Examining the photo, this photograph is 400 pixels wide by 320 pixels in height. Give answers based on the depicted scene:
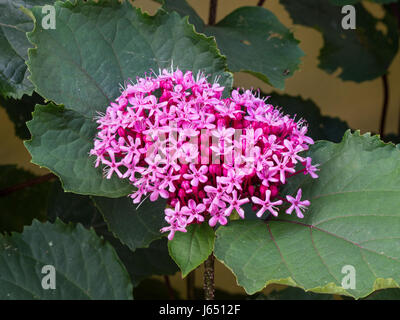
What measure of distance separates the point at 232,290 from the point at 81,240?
0.80 meters

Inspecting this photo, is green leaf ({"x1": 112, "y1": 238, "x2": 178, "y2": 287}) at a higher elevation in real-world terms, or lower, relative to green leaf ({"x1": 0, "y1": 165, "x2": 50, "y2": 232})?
lower

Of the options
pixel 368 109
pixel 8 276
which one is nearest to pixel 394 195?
pixel 8 276

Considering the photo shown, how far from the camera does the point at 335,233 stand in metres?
0.66

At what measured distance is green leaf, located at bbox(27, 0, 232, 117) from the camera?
0.74 meters

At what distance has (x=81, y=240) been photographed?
2.74 ft

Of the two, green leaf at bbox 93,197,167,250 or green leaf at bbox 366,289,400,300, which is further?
green leaf at bbox 366,289,400,300

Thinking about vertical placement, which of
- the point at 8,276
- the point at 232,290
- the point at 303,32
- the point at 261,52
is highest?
the point at 303,32

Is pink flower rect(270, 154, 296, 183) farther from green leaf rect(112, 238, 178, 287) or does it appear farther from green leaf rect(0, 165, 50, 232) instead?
green leaf rect(0, 165, 50, 232)

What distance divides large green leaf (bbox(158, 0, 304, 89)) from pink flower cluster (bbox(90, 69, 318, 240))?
9.9 inches

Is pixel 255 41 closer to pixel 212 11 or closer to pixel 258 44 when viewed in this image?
pixel 258 44

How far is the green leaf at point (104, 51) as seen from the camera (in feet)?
2.43

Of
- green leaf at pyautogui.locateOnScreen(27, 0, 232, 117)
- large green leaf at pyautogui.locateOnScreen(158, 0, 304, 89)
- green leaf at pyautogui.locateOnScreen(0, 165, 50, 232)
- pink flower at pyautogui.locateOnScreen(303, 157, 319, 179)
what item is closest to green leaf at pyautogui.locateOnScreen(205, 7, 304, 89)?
large green leaf at pyautogui.locateOnScreen(158, 0, 304, 89)
